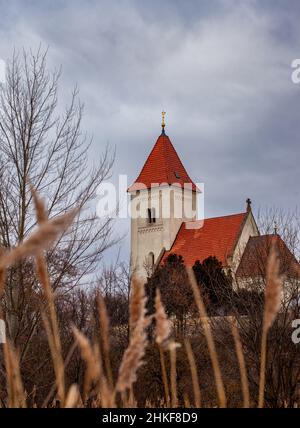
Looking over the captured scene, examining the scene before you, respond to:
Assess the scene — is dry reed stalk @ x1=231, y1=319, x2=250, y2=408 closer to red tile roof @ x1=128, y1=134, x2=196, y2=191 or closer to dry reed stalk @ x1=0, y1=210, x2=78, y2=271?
dry reed stalk @ x1=0, y1=210, x2=78, y2=271

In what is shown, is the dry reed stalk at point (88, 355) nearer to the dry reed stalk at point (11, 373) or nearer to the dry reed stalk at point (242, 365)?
the dry reed stalk at point (11, 373)

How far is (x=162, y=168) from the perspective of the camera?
183ft

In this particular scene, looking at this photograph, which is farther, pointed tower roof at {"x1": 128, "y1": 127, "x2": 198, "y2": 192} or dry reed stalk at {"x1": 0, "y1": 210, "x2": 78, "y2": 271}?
pointed tower roof at {"x1": 128, "y1": 127, "x2": 198, "y2": 192}

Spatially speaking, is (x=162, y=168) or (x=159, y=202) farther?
(x=159, y=202)

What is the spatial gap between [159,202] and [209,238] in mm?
6405

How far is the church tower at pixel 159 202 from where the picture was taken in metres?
55.1

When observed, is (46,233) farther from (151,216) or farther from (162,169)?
(151,216)

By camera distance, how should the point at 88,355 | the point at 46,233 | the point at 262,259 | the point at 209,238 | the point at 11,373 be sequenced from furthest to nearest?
the point at 209,238, the point at 262,259, the point at 11,373, the point at 88,355, the point at 46,233

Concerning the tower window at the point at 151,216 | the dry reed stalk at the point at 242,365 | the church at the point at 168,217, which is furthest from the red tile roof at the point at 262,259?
the tower window at the point at 151,216

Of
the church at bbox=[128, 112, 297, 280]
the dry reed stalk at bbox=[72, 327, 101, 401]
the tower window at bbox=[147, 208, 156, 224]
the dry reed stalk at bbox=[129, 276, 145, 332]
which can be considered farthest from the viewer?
the tower window at bbox=[147, 208, 156, 224]

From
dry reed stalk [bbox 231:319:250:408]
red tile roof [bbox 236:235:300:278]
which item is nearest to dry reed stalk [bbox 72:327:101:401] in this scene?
dry reed stalk [bbox 231:319:250:408]

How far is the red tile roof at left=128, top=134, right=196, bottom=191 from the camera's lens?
5553 centimetres

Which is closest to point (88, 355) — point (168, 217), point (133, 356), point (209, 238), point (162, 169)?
point (133, 356)

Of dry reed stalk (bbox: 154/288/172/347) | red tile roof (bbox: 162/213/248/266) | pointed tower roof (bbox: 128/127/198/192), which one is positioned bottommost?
dry reed stalk (bbox: 154/288/172/347)
